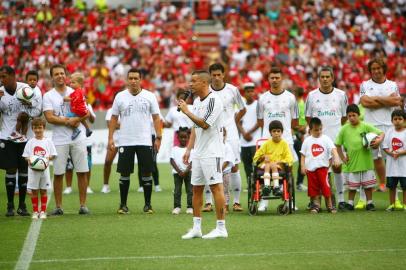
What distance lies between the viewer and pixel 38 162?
46.9ft

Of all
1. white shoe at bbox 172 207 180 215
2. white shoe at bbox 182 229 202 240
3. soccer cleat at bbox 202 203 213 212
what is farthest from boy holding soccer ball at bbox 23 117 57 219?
white shoe at bbox 182 229 202 240

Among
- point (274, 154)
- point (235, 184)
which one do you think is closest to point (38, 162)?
point (235, 184)

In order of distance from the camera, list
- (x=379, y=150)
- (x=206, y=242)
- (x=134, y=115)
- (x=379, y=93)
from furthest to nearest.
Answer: (x=379, y=150)
(x=379, y=93)
(x=134, y=115)
(x=206, y=242)

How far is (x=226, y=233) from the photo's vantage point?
12359 millimetres

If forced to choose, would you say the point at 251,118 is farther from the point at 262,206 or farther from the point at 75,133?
the point at 75,133

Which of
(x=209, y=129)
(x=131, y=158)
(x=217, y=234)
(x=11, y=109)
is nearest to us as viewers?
(x=217, y=234)

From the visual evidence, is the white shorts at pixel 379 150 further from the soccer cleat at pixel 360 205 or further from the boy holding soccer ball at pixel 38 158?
the boy holding soccer ball at pixel 38 158

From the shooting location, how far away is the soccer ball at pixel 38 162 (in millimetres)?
14297

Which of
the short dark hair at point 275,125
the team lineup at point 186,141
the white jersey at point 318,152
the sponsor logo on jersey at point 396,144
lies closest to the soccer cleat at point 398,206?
the team lineup at point 186,141

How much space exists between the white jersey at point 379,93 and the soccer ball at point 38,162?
18.8ft

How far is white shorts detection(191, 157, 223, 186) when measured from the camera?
12.4 m

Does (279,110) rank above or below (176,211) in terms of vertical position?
above

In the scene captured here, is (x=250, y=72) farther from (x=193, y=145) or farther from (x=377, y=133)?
(x=193, y=145)

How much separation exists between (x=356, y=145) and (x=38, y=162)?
513 cm
